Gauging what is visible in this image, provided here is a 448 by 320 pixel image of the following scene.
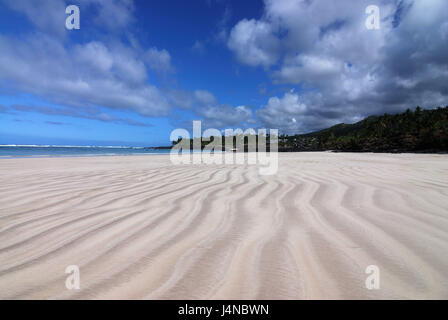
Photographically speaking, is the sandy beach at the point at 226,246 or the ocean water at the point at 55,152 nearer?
the sandy beach at the point at 226,246

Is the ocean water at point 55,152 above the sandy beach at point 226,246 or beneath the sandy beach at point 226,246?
above

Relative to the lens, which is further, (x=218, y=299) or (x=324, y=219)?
(x=324, y=219)

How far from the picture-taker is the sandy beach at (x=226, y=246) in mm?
1091

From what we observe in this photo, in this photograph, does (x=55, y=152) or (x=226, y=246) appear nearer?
(x=226, y=246)

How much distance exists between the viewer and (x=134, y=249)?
58.4 inches

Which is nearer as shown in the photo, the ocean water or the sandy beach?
the sandy beach

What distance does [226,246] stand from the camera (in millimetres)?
1514

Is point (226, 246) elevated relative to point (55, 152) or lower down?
lower down

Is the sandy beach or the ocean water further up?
the ocean water

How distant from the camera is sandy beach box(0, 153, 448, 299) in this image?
1091 mm
